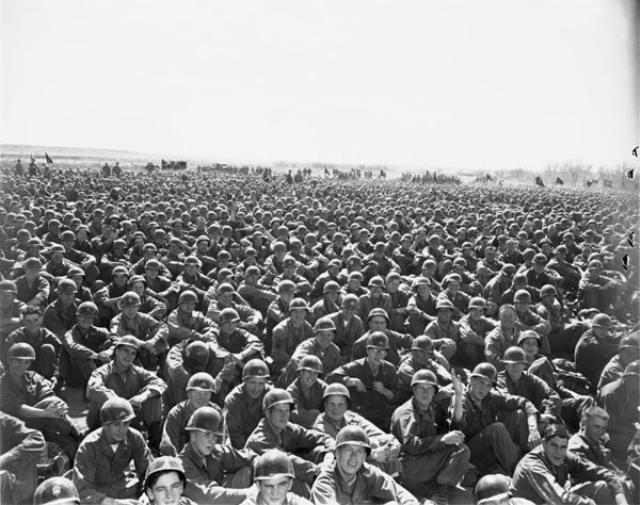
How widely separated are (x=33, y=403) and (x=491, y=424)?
4911mm

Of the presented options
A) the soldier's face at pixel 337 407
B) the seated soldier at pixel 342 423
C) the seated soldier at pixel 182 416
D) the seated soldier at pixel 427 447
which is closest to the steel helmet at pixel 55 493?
the seated soldier at pixel 182 416

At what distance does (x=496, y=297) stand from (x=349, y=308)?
4128 millimetres

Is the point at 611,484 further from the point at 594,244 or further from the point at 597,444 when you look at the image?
the point at 594,244

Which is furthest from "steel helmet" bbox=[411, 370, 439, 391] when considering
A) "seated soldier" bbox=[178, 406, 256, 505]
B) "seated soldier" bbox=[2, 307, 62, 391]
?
"seated soldier" bbox=[2, 307, 62, 391]

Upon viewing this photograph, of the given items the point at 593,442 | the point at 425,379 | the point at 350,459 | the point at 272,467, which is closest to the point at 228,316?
the point at 425,379

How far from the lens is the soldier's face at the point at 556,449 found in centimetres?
536

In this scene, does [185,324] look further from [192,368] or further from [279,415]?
[279,415]

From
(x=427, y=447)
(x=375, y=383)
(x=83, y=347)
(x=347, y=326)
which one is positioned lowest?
(x=427, y=447)

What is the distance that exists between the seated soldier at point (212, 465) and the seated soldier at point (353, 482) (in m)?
0.65

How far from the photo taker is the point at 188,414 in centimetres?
606

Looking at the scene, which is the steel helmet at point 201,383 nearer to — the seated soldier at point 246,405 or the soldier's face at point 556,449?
the seated soldier at point 246,405

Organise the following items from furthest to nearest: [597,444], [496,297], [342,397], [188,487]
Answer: [496,297] → [342,397] → [597,444] → [188,487]

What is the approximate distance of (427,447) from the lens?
615 centimetres

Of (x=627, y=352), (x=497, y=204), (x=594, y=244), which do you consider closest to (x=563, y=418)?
(x=627, y=352)
